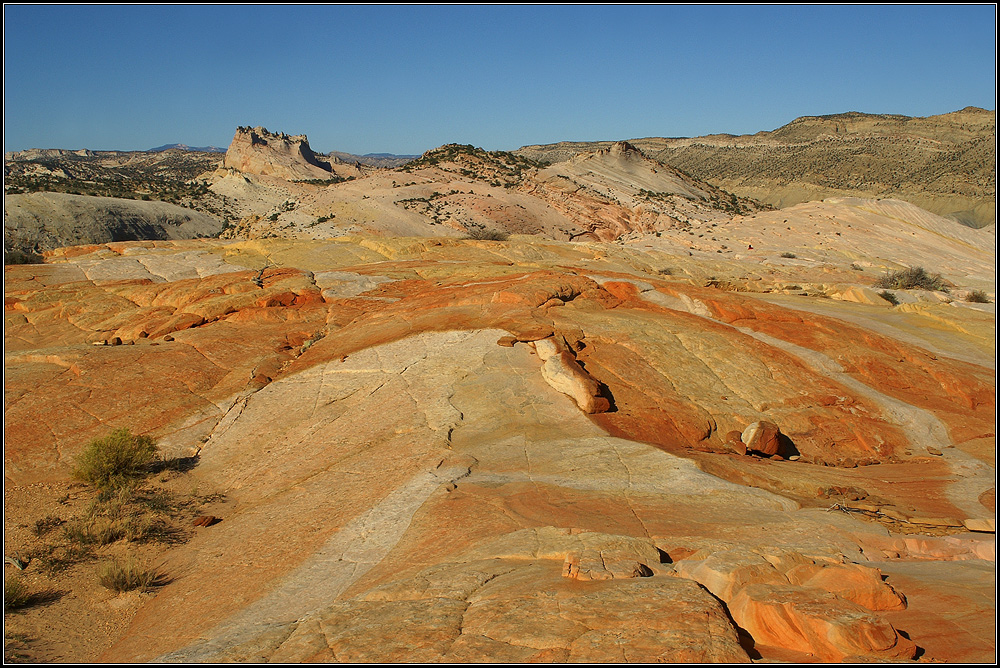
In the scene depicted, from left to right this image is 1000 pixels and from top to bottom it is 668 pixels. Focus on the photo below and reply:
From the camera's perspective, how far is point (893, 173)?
8869 cm

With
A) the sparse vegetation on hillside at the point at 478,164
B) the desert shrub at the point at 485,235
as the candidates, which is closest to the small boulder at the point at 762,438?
the desert shrub at the point at 485,235

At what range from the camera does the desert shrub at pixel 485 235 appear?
106ft

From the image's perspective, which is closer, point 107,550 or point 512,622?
point 512,622

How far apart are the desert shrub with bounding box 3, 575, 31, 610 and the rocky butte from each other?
0.37 ft

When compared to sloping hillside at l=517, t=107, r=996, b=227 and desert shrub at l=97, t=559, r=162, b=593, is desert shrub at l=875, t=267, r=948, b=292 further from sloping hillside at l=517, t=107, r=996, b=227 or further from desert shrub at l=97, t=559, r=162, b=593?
sloping hillside at l=517, t=107, r=996, b=227

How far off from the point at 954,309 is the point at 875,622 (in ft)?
59.5

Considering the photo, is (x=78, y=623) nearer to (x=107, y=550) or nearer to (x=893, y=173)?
(x=107, y=550)

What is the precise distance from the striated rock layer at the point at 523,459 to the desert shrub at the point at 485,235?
1423 centimetres

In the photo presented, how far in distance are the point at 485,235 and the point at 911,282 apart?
19320 mm

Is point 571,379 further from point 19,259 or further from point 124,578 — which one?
point 19,259

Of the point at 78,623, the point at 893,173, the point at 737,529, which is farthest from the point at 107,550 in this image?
the point at 893,173

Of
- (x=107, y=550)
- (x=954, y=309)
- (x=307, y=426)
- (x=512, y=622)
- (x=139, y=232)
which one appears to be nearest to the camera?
(x=512, y=622)

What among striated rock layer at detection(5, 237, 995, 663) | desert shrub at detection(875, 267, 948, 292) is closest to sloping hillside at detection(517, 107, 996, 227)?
desert shrub at detection(875, 267, 948, 292)

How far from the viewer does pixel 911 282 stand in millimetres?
25109
